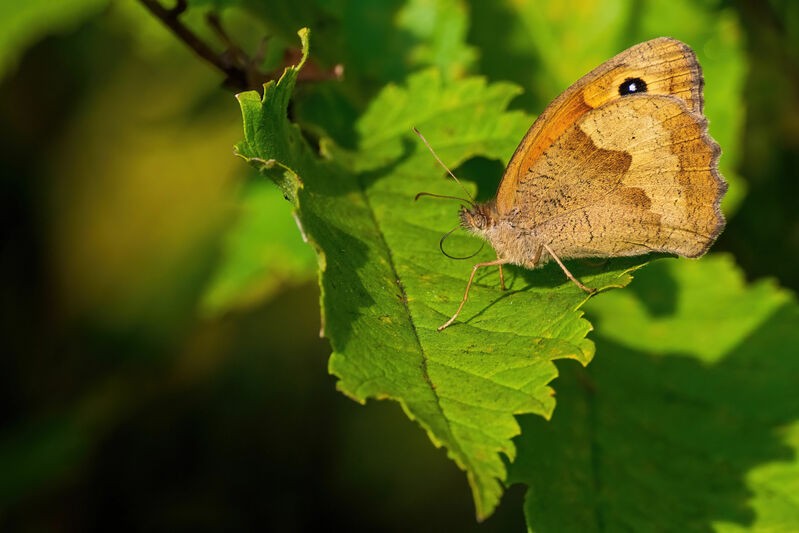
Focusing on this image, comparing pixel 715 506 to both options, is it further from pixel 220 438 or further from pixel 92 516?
pixel 92 516

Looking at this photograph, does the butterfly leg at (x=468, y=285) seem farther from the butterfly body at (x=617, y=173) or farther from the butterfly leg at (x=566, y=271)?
the butterfly leg at (x=566, y=271)

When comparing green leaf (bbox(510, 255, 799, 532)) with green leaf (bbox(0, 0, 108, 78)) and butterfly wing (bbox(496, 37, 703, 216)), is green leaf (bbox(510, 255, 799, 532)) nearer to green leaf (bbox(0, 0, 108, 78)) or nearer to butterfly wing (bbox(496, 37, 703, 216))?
butterfly wing (bbox(496, 37, 703, 216))

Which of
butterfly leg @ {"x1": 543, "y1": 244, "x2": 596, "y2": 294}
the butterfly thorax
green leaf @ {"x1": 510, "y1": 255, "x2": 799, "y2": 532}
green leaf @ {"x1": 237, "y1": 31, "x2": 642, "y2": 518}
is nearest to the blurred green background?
green leaf @ {"x1": 237, "y1": 31, "x2": 642, "y2": 518}

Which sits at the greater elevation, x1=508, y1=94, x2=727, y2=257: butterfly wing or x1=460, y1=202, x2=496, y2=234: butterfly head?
x1=460, y1=202, x2=496, y2=234: butterfly head

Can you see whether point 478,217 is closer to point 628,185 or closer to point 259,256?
point 628,185

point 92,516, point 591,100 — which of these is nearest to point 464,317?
point 591,100

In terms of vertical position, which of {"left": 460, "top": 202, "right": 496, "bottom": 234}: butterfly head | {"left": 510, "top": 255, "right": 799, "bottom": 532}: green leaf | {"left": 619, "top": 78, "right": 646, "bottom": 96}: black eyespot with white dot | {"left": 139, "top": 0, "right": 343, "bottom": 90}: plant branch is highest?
{"left": 139, "top": 0, "right": 343, "bottom": 90}: plant branch

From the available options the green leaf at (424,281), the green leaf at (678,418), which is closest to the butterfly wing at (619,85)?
the green leaf at (424,281)

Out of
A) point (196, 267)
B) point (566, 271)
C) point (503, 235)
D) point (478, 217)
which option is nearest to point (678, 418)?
point (566, 271)
